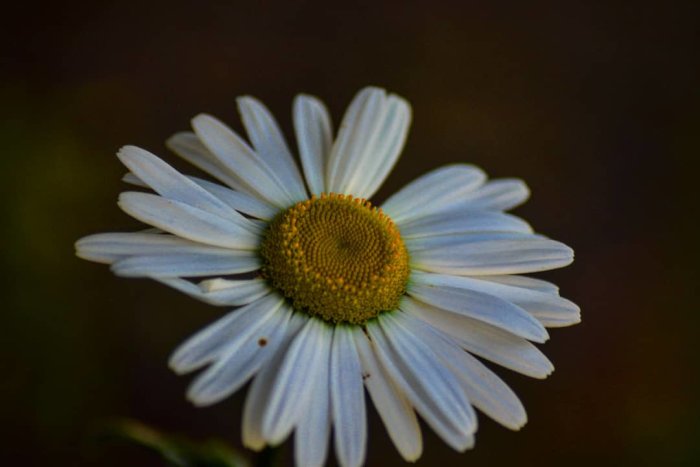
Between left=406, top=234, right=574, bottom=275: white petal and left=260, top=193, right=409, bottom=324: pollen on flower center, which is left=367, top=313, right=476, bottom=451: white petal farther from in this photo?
left=406, top=234, right=574, bottom=275: white petal

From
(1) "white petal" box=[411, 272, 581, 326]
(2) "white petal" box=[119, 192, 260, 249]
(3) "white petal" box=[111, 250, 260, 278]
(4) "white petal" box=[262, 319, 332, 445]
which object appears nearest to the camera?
(4) "white petal" box=[262, 319, 332, 445]

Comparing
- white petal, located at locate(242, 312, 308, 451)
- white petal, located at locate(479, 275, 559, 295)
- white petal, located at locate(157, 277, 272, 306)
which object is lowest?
white petal, located at locate(242, 312, 308, 451)

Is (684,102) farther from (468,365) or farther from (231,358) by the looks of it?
(231,358)

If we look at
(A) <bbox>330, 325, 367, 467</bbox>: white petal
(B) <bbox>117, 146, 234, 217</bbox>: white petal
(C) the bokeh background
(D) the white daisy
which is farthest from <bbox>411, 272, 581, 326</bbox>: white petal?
(C) the bokeh background

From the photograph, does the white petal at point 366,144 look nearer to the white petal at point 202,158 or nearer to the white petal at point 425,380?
the white petal at point 202,158

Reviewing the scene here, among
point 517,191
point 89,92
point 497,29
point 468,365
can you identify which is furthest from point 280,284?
point 497,29

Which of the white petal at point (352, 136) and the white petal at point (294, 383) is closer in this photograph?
the white petal at point (294, 383)

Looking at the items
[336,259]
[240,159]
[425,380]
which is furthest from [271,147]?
[425,380]

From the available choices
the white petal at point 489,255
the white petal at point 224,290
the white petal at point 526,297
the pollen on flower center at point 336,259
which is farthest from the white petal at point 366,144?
the white petal at point 224,290
